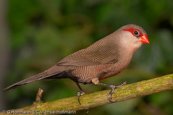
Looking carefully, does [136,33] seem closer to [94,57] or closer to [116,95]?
[94,57]

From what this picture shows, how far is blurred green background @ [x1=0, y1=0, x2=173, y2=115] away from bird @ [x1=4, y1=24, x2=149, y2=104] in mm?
926

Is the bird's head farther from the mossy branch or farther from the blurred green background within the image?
the blurred green background

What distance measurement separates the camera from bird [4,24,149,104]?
3.31m

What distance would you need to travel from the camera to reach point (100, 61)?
338cm

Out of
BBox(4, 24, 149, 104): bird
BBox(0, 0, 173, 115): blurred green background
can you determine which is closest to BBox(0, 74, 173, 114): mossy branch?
BBox(4, 24, 149, 104): bird

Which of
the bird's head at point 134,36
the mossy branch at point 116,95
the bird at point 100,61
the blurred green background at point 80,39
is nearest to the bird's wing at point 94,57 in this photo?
the bird at point 100,61

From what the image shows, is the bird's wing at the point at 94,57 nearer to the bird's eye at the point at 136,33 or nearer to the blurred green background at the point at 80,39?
the bird's eye at the point at 136,33

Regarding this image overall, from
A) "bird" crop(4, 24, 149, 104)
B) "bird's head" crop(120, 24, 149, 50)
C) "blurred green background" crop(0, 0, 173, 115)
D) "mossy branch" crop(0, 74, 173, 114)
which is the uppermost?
"blurred green background" crop(0, 0, 173, 115)

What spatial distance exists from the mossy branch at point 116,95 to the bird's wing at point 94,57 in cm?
32

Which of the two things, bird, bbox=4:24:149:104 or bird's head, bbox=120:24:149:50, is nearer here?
bird, bbox=4:24:149:104

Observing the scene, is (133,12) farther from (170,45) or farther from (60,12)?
(60,12)

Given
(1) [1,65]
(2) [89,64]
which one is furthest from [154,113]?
(1) [1,65]

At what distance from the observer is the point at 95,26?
509 cm

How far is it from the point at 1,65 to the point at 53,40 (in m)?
1.28
